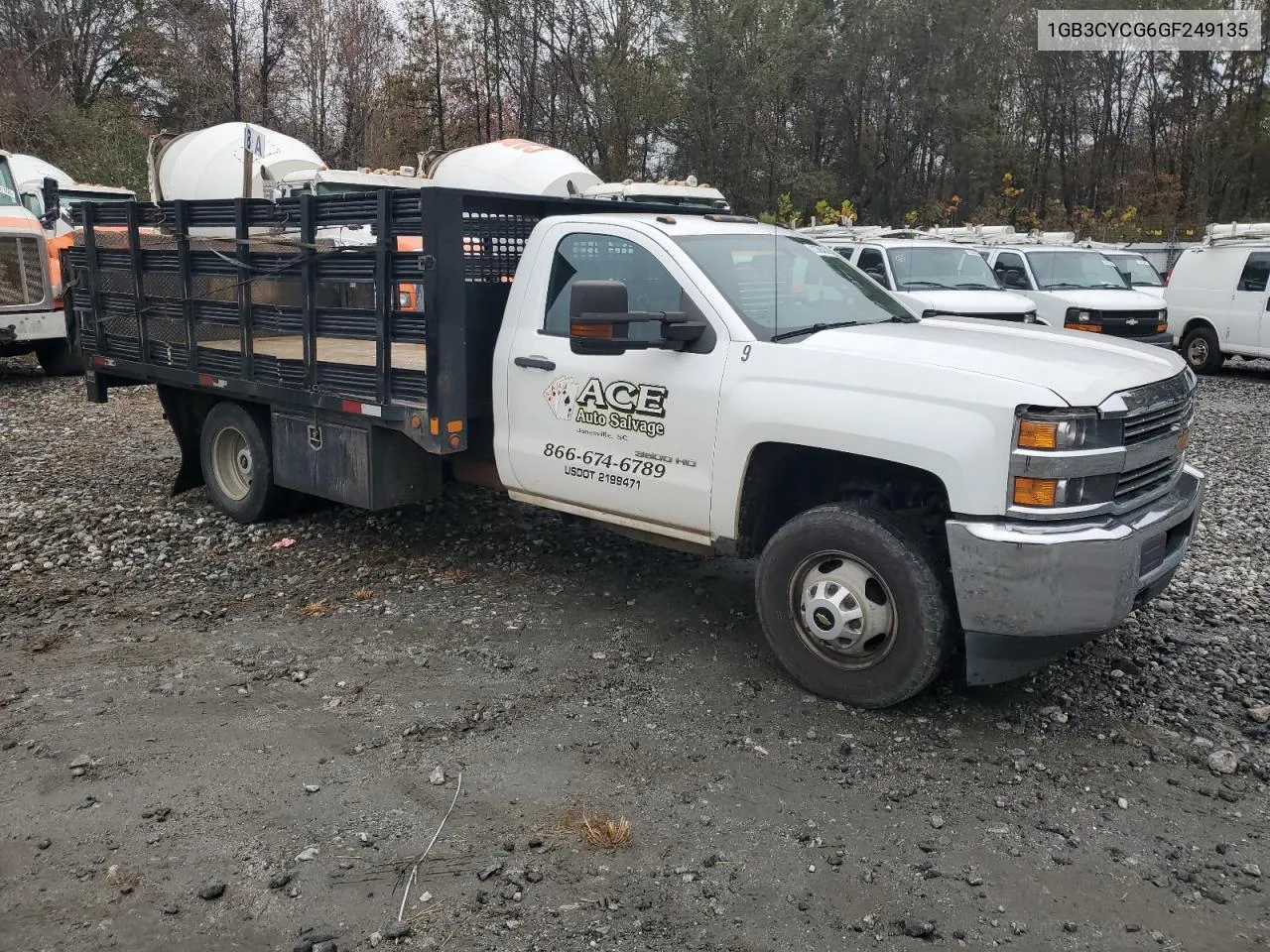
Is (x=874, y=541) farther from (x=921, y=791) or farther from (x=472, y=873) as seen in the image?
(x=472, y=873)

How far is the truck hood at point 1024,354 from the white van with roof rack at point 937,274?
7.97 metres

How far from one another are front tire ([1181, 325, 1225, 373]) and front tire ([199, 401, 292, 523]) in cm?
1389

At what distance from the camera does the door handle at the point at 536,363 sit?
5371mm

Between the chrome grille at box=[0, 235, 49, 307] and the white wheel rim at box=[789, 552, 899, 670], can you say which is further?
the chrome grille at box=[0, 235, 49, 307]

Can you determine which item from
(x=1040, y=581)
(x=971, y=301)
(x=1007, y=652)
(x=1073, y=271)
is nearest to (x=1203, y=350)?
(x=1073, y=271)

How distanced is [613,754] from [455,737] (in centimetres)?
66

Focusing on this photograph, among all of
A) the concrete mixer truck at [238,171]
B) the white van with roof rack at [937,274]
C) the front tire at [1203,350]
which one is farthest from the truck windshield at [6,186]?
the front tire at [1203,350]

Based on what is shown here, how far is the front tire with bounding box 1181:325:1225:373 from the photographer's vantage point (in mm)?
15961

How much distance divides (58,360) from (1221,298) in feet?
54.4

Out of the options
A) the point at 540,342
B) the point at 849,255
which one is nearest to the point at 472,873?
the point at 540,342

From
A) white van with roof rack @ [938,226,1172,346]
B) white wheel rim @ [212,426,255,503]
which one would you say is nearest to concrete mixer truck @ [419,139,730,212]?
white van with roof rack @ [938,226,1172,346]

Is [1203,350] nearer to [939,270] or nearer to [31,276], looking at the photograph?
[939,270]

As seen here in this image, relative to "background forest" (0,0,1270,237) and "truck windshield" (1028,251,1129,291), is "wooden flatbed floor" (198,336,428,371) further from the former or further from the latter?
"background forest" (0,0,1270,237)

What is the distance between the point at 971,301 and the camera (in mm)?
12641
